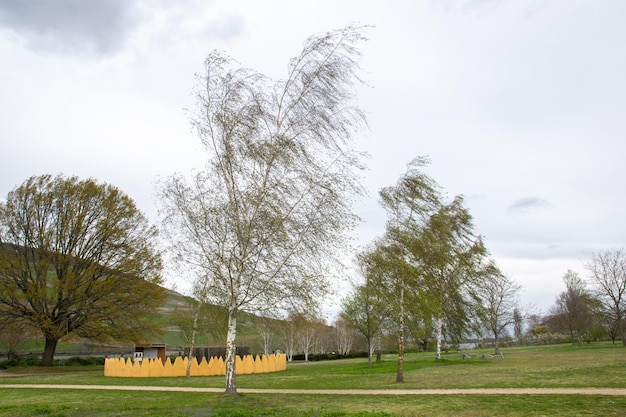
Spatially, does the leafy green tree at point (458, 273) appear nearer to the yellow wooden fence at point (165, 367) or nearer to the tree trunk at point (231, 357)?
the yellow wooden fence at point (165, 367)

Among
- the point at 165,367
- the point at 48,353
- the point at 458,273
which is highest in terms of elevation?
the point at 458,273

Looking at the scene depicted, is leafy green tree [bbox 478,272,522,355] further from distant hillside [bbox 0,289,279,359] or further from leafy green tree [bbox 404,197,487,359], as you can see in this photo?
distant hillside [bbox 0,289,279,359]

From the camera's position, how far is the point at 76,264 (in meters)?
37.5

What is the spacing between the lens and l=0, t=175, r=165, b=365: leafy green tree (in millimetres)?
35812

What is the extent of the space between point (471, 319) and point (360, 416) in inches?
1212

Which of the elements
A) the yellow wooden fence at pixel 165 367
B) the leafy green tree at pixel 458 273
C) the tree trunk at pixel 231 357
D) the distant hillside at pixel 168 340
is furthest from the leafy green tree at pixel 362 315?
the tree trunk at pixel 231 357

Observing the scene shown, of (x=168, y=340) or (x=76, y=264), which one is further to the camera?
(x=168, y=340)

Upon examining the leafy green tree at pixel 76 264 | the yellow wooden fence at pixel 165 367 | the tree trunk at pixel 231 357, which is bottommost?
the yellow wooden fence at pixel 165 367

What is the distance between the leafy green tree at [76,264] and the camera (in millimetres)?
35812

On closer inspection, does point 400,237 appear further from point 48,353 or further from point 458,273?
point 48,353

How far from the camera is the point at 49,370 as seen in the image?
1334 inches

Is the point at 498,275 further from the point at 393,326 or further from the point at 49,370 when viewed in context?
the point at 49,370

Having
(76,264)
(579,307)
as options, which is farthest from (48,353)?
(579,307)


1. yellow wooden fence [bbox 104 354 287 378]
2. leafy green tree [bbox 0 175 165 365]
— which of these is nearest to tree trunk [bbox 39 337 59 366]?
leafy green tree [bbox 0 175 165 365]
